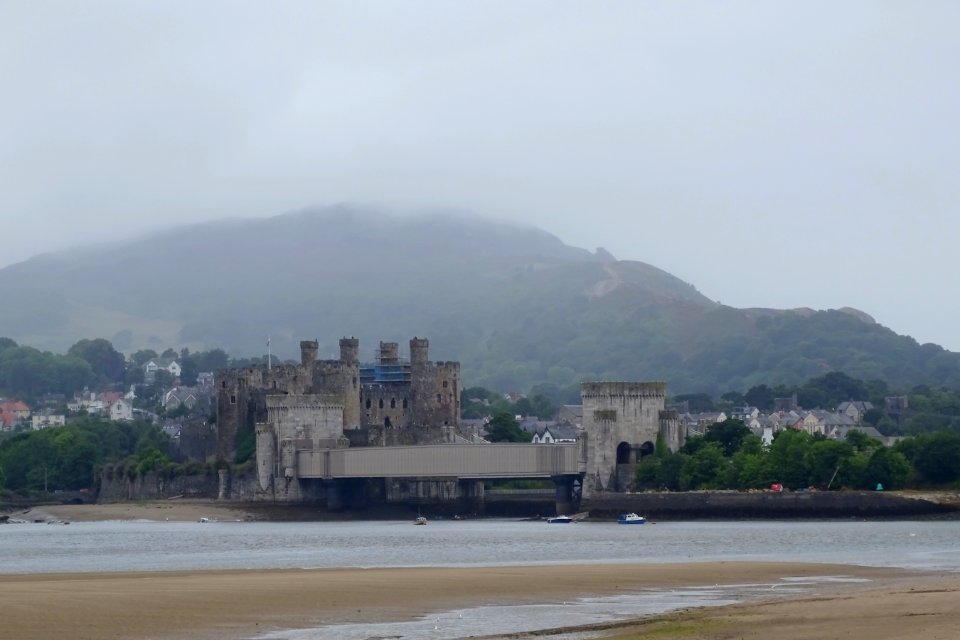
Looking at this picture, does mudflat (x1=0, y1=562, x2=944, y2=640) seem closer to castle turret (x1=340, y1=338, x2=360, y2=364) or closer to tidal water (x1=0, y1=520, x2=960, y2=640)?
tidal water (x1=0, y1=520, x2=960, y2=640)

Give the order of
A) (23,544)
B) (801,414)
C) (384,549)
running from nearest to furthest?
(384,549) < (23,544) < (801,414)

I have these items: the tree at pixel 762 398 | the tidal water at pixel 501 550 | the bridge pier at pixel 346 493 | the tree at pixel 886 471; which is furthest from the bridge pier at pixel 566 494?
the tree at pixel 762 398

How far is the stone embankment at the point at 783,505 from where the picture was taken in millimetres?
81625

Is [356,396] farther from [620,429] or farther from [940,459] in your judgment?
[940,459]

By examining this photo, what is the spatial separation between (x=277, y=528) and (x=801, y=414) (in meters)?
92.5

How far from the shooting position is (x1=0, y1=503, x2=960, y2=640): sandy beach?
35.5 m

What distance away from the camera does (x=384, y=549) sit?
224 feet

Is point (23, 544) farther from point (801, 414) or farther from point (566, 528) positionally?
point (801, 414)

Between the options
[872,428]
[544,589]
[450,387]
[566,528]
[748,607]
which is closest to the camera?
[748,607]

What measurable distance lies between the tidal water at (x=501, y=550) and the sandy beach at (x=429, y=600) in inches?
59.5

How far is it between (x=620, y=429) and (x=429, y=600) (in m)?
53.8

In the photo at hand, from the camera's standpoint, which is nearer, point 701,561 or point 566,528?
point 701,561

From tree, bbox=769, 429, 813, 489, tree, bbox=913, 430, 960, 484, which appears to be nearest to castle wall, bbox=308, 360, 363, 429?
tree, bbox=769, 429, 813, 489

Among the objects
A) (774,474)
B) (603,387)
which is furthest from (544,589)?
(603,387)
